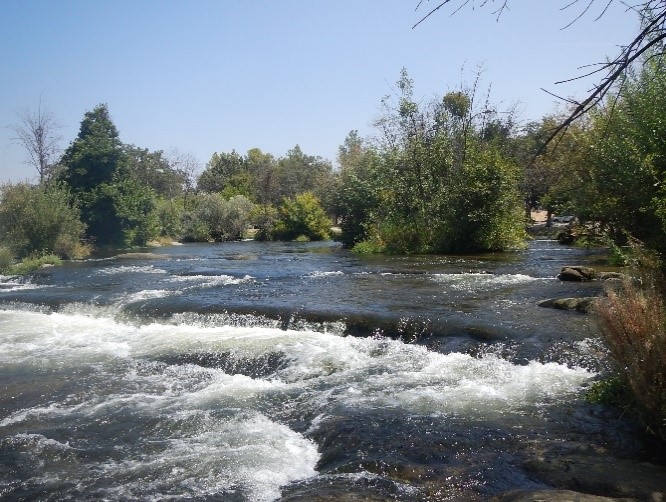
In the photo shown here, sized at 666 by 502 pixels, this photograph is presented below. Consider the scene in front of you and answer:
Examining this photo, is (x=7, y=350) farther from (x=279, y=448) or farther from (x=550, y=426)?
(x=550, y=426)

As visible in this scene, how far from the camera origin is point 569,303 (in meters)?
11.1

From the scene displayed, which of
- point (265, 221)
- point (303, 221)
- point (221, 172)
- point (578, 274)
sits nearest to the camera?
point (578, 274)

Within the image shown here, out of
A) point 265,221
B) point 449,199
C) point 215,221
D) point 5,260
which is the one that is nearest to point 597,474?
point 449,199

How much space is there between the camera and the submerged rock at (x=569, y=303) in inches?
425

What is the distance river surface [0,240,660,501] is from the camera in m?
5.45

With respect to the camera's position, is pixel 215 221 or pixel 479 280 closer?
pixel 479 280

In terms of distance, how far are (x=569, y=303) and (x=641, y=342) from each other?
597 centimetres

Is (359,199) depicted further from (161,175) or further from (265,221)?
(161,175)

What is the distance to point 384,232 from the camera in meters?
26.9

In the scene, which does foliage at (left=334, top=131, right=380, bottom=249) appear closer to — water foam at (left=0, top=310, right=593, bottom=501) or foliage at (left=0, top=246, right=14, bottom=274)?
A: foliage at (left=0, top=246, right=14, bottom=274)

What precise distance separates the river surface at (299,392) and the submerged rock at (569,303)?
0.33m

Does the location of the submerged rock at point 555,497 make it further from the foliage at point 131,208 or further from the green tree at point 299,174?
the green tree at point 299,174

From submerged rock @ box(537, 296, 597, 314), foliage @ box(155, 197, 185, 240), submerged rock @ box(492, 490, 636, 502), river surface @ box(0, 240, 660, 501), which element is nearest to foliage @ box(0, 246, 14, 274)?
river surface @ box(0, 240, 660, 501)

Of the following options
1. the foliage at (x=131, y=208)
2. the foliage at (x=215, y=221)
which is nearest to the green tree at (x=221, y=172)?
the foliage at (x=215, y=221)
